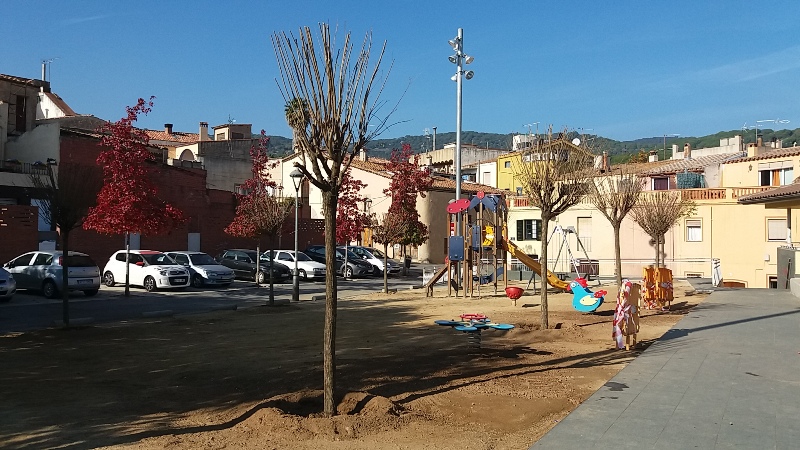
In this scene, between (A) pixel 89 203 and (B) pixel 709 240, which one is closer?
(A) pixel 89 203

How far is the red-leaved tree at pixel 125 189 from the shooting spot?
69.2ft

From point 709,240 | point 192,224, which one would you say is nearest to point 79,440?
point 192,224

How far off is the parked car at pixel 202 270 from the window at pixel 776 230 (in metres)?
28.1

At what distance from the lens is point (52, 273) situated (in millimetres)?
21625

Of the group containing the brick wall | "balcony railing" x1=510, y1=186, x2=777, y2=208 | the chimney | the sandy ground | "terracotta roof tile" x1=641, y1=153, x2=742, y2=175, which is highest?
the chimney

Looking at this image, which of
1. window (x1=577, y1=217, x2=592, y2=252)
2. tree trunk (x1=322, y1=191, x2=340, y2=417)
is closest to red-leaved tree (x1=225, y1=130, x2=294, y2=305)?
tree trunk (x1=322, y1=191, x2=340, y2=417)

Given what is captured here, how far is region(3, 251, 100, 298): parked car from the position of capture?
851 inches

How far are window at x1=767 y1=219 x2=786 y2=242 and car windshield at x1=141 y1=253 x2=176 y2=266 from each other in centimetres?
3035

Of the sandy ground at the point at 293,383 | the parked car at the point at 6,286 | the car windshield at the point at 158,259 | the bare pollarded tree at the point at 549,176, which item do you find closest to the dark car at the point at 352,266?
the car windshield at the point at 158,259

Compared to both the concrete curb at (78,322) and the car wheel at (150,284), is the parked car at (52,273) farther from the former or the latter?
the concrete curb at (78,322)

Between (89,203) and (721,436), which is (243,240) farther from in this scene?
(721,436)

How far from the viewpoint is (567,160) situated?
14328 mm

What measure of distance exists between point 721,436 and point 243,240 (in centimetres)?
3485

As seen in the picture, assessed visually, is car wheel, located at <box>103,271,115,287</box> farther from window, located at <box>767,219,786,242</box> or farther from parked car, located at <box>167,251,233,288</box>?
window, located at <box>767,219,786,242</box>
